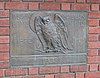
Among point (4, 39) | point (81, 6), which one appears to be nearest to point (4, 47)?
point (4, 39)

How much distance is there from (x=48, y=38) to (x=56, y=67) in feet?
1.09

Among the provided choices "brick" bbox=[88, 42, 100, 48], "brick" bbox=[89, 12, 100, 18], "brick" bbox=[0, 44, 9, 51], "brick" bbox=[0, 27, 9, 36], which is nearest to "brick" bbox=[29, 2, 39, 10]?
"brick" bbox=[0, 27, 9, 36]

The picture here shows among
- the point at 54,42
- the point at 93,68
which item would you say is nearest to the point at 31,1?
the point at 54,42

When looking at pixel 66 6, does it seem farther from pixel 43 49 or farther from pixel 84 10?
pixel 43 49

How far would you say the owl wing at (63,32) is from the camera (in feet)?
12.0

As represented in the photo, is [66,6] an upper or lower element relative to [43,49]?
upper

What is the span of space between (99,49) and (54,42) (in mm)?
536

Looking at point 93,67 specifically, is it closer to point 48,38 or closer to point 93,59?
point 93,59

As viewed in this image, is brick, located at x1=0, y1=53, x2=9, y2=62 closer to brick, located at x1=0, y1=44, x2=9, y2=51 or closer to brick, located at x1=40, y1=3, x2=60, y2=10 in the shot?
brick, located at x1=0, y1=44, x2=9, y2=51

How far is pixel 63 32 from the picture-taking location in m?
3.68

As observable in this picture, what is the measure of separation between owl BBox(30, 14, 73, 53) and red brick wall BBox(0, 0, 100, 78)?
0.13 m

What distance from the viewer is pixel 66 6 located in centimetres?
367

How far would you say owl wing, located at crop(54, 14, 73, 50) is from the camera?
3648 mm

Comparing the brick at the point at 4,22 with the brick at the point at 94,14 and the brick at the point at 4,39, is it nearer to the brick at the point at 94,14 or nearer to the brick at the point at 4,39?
the brick at the point at 4,39
